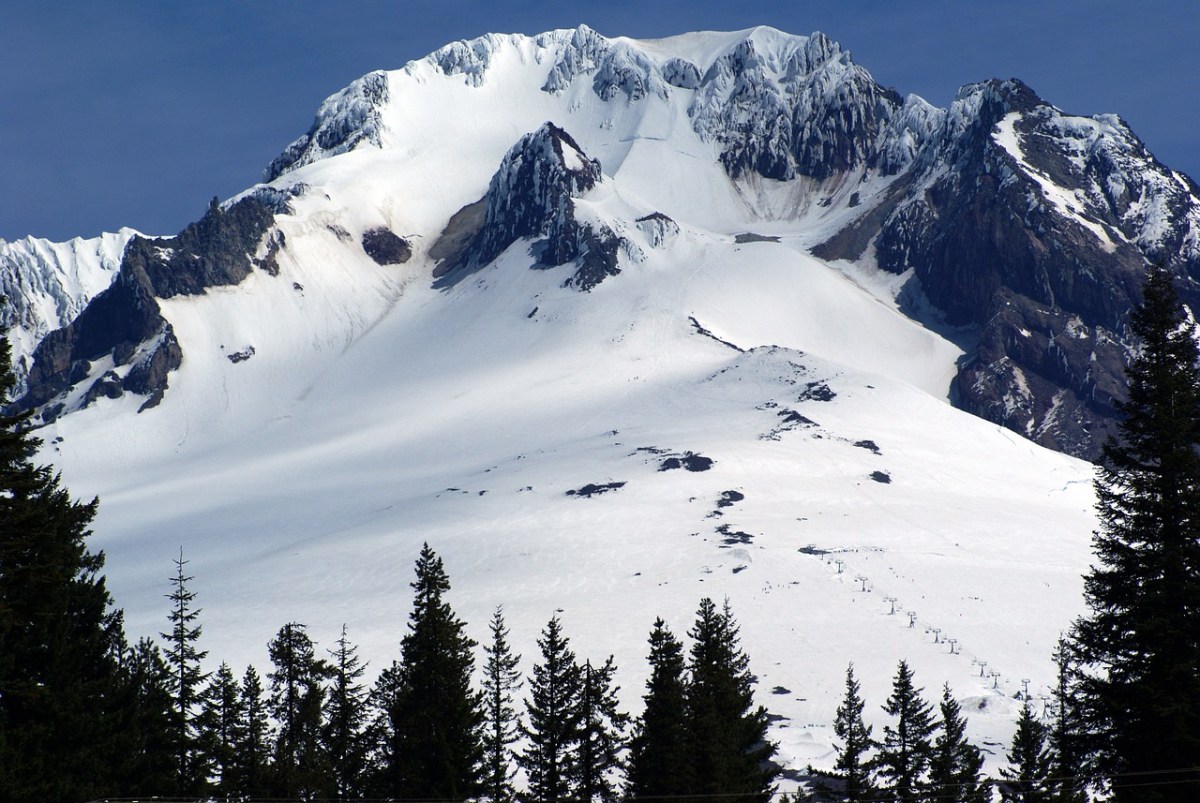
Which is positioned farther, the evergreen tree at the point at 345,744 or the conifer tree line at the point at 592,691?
the evergreen tree at the point at 345,744

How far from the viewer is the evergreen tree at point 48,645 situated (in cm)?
2766

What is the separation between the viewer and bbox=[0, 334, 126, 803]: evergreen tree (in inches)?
1089

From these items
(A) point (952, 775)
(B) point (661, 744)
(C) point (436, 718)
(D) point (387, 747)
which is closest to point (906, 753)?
(A) point (952, 775)

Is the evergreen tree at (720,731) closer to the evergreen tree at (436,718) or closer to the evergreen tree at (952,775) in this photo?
the evergreen tree at (952,775)

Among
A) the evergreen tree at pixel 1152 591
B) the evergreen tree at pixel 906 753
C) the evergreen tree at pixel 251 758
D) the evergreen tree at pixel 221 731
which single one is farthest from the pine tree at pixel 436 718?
the evergreen tree at pixel 1152 591

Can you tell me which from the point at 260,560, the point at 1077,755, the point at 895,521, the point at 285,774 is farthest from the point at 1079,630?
the point at 260,560

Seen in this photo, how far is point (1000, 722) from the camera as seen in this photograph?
365 feet

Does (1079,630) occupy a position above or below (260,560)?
below

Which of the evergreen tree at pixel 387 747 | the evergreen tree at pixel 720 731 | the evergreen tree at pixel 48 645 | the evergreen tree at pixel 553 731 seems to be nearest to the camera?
the evergreen tree at pixel 48 645

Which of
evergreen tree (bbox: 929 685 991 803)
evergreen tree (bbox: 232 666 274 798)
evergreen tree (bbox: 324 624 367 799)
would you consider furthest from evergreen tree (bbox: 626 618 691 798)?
evergreen tree (bbox: 232 666 274 798)

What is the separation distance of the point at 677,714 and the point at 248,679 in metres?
23.2

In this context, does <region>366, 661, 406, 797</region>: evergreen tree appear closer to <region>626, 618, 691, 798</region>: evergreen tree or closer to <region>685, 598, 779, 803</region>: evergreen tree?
<region>626, 618, 691, 798</region>: evergreen tree

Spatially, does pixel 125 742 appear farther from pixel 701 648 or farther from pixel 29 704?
pixel 701 648

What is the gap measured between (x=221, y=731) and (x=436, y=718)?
1195cm
